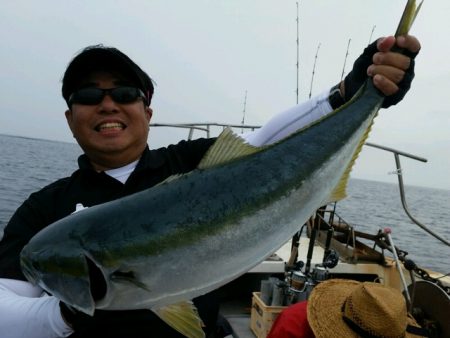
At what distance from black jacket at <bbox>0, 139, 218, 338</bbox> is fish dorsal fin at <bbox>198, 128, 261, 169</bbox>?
900 millimetres

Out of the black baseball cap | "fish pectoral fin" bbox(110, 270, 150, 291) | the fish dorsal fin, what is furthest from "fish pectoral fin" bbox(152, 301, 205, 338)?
the black baseball cap

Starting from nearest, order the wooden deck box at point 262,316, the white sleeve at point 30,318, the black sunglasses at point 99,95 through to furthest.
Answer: the white sleeve at point 30,318
the black sunglasses at point 99,95
the wooden deck box at point 262,316

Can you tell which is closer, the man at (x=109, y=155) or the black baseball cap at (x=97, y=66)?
the man at (x=109, y=155)

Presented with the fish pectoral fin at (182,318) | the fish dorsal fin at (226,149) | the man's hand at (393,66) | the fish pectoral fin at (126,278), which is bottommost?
the fish pectoral fin at (182,318)

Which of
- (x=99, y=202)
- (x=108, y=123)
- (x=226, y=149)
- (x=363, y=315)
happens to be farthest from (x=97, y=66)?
(x=363, y=315)

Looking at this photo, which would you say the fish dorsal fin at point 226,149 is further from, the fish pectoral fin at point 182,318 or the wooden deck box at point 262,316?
the wooden deck box at point 262,316

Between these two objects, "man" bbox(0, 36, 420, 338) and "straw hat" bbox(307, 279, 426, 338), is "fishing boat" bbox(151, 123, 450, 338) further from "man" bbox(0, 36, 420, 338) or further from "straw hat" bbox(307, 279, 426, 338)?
"man" bbox(0, 36, 420, 338)

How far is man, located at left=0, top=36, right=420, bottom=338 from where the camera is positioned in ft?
7.45

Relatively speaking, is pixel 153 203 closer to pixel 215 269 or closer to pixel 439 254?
pixel 215 269

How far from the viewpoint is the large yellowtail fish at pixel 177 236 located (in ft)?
5.67

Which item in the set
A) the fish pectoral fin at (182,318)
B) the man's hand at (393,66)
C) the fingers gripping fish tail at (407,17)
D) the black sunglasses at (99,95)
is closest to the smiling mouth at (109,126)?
the black sunglasses at (99,95)

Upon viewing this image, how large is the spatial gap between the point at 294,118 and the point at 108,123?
4.14 ft

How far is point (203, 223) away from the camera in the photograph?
5.97 feet

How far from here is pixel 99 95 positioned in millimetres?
2590
